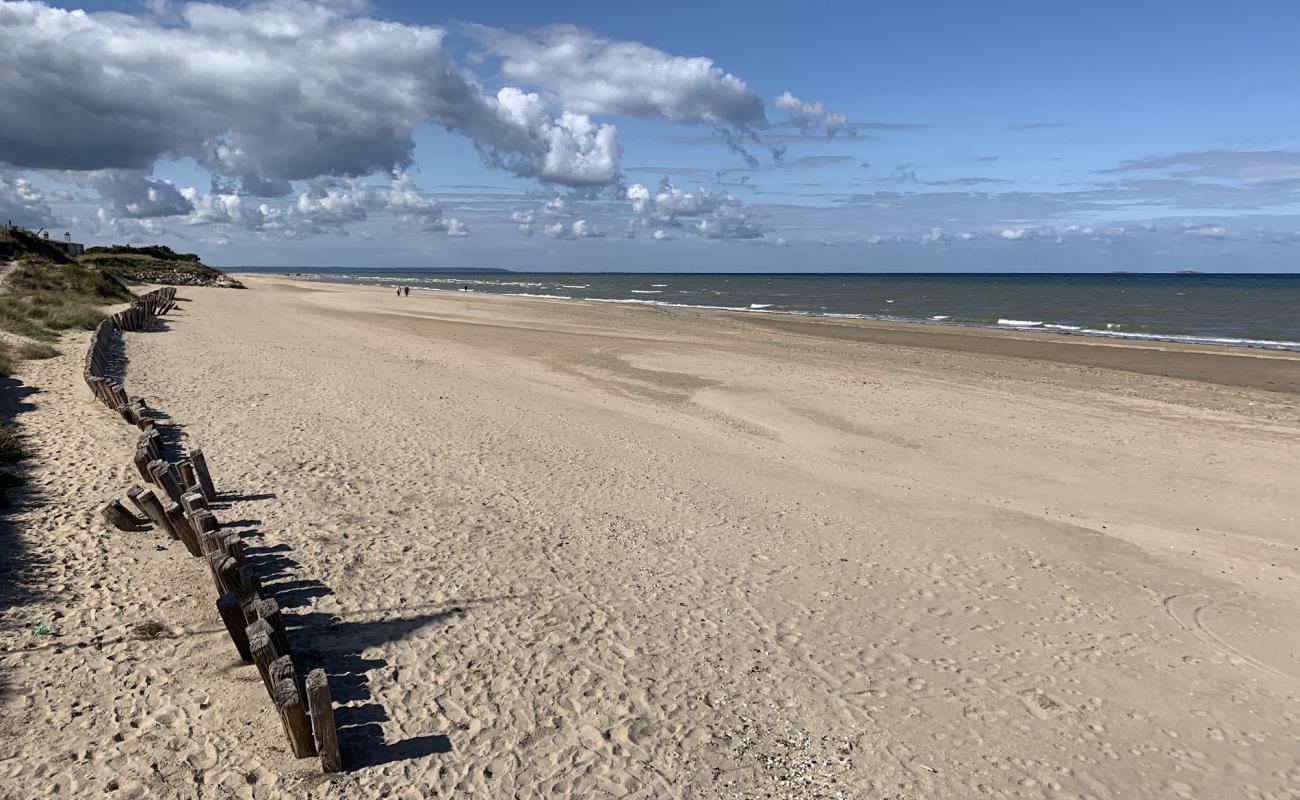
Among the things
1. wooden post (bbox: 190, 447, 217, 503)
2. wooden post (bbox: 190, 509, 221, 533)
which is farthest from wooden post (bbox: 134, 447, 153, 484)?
wooden post (bbox: 190, 509, 221, 533)

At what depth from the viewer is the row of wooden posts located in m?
4.49

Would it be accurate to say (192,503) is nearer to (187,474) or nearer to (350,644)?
(187,474)

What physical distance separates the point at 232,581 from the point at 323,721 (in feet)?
6.61

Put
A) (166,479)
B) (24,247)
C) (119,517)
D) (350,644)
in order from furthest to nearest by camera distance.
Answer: (24,247) → (166,479) → (119,517) → (350,644)

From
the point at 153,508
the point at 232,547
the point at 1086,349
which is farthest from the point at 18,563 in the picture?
the point at 1086,349

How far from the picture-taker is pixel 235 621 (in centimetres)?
543

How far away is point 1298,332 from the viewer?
123 ft

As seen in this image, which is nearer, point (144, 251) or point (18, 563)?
point (18, 563)

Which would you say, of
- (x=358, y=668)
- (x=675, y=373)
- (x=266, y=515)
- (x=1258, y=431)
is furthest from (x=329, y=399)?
(x=1258, y=431)

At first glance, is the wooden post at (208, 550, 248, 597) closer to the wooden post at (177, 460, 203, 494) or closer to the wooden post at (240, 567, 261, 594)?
the wooden post at (240, 567, 261, 594)

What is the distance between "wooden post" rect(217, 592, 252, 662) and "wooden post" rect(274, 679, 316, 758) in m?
0.98

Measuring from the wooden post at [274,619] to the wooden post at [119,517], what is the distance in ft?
10.4

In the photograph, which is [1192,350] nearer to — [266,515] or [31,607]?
[266,515]

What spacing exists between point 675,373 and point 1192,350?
68.6 ft
